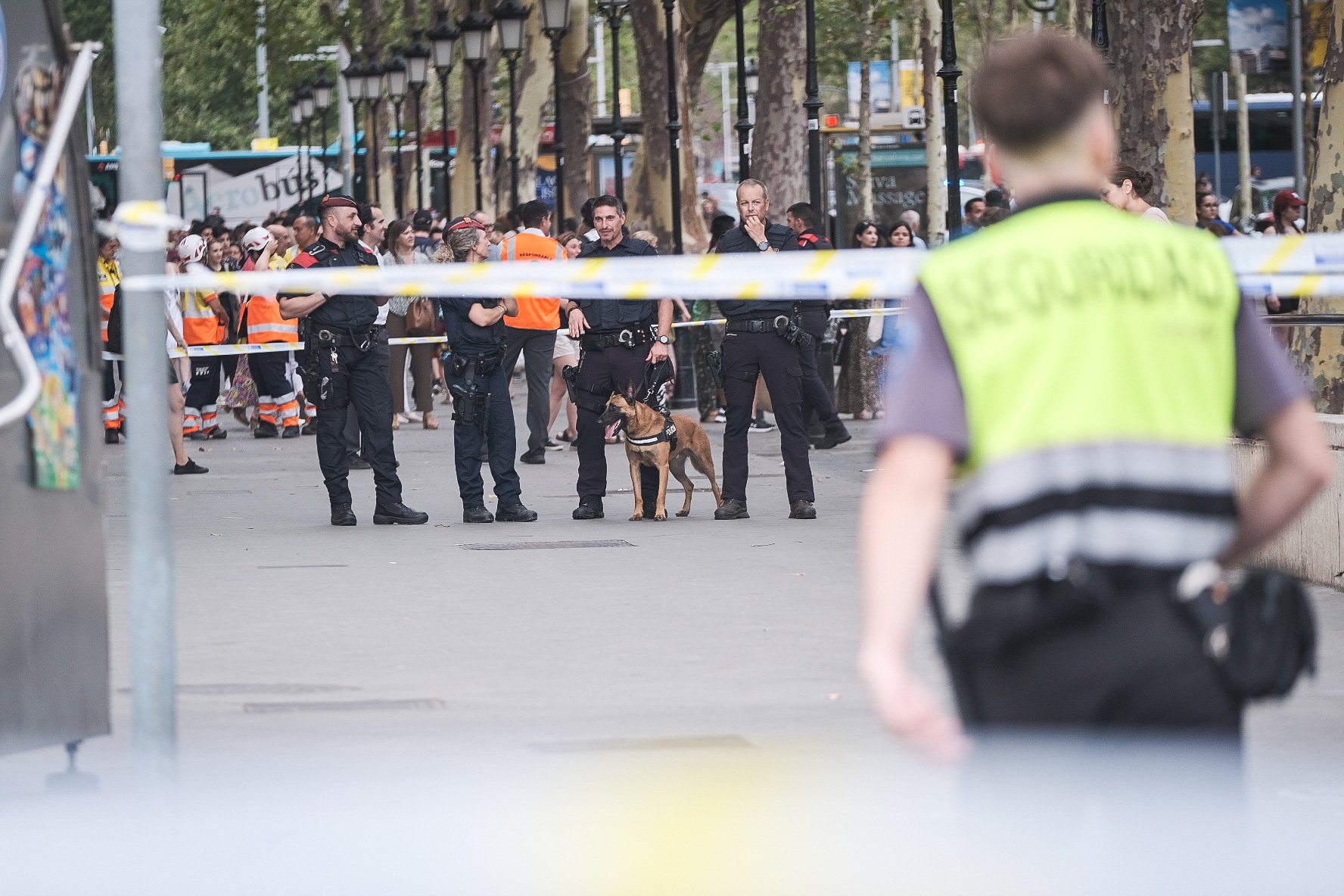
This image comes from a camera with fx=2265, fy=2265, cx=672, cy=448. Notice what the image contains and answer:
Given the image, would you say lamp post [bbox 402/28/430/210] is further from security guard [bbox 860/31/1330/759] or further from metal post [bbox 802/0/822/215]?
security guard [bbox 860/31/1330/759]

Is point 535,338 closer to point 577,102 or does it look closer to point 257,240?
point 257,240

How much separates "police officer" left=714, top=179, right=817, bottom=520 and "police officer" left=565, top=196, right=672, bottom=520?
0.56 m

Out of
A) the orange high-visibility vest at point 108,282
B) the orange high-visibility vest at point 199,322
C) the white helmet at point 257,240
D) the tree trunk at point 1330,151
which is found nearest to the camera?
the tree trunk at point 1330,151

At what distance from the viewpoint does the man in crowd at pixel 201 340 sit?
20703 millimetres

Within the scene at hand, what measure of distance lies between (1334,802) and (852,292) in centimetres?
182

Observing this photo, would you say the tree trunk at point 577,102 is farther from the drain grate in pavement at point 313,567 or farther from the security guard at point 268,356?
the drain grate in pavement at point 313,567

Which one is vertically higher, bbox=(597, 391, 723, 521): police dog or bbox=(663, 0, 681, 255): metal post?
bbox=(663, 0, 681, 255): metal post

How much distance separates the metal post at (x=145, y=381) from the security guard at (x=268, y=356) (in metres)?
16.0

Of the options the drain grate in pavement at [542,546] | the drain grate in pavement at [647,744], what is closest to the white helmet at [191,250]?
the drain grate in pavement at [542,546]

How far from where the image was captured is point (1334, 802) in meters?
5.80

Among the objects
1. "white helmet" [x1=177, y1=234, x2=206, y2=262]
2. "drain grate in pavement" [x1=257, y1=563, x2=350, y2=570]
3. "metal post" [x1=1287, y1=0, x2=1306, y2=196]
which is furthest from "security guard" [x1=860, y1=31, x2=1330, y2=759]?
"metal post" [x1=1287, y1=0, x2=1306, y2=196]

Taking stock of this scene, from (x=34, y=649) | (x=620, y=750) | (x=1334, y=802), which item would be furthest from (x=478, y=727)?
(x=1334, y=802)

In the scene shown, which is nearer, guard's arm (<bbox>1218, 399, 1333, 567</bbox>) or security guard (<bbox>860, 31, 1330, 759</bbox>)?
security guard (<bbox>860, 31, 1330, 759</bbox>)

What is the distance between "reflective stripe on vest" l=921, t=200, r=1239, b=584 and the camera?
3.15 metres
